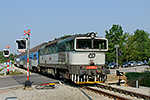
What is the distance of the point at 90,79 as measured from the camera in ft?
43.6

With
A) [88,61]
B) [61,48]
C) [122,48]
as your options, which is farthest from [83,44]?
[122,48]

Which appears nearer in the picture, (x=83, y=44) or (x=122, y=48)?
(x=83, y=44)

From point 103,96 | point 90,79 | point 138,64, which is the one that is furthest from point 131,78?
point 138,64

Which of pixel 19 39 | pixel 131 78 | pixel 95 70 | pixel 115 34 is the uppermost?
pixel 115 34

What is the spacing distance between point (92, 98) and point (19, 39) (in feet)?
22.4

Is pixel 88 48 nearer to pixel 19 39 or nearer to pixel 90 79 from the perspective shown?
pixel 90 79

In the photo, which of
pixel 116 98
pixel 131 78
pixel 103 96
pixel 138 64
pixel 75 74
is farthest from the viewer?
pixel 138 64

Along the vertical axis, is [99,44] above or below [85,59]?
above

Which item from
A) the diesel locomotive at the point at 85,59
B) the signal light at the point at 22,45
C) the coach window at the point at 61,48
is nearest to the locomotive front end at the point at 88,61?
the diesel locomotive at the point at 85,59

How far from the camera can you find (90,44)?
1316cm

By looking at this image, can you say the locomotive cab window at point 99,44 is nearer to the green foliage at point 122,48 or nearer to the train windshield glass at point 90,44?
the train windshield glass at point 90,44

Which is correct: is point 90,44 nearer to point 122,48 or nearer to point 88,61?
point 88,61

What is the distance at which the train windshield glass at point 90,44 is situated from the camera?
13.0 m

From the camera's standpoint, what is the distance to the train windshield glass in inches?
510
